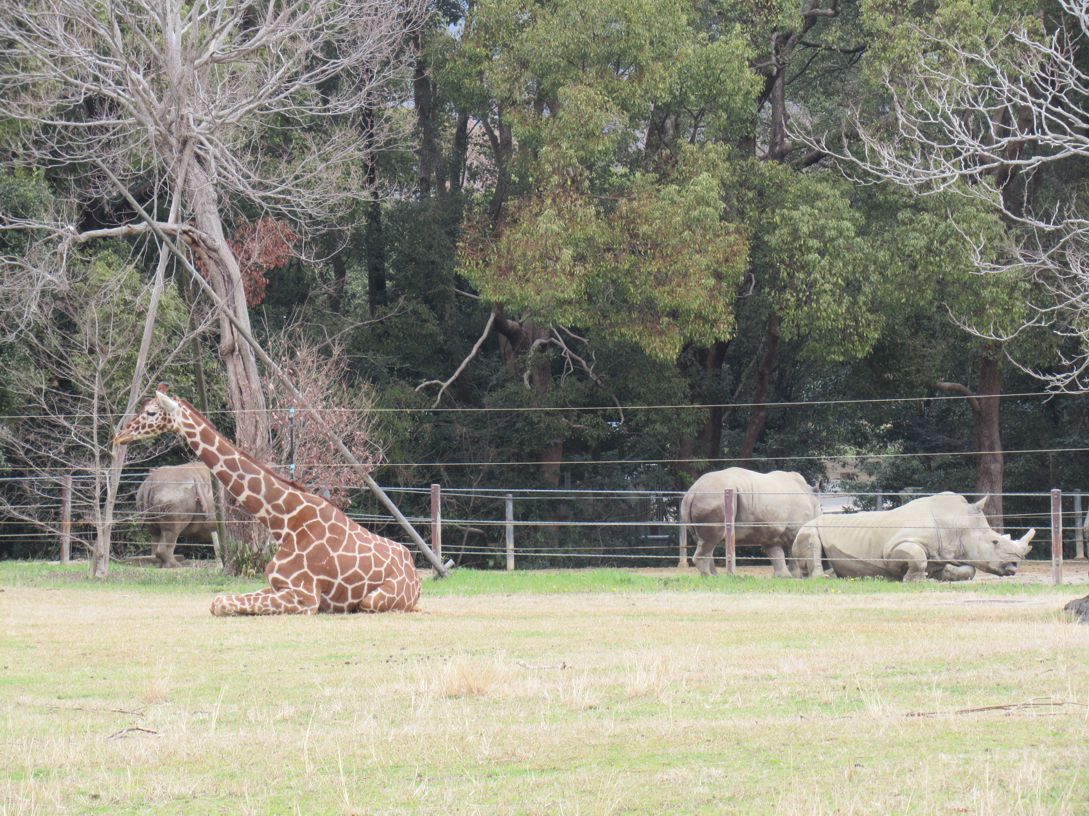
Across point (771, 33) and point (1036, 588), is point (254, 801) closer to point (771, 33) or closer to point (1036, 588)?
point (1036, 588)

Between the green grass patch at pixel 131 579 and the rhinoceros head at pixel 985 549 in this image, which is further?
the rhinoceros head at pixel 985 549

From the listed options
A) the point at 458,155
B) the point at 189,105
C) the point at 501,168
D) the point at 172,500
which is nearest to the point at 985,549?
the point at 189,105

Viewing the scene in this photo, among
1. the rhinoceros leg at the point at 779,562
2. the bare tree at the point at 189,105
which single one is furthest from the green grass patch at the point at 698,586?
the bare tree at the point at 189,105

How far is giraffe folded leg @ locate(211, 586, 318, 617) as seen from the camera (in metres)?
12.8

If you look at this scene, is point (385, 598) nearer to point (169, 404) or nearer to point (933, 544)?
point (169, 404)

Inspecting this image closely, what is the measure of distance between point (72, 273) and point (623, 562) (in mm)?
10952

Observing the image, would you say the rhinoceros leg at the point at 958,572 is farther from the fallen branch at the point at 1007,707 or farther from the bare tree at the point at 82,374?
the fallen branch at the point at 1007,707

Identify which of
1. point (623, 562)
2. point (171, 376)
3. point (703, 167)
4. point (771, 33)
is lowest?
point (623, 562)

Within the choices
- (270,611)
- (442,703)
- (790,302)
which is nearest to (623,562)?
(790,302)

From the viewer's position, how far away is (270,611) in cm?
1291

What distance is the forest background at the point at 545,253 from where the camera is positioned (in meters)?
20.9

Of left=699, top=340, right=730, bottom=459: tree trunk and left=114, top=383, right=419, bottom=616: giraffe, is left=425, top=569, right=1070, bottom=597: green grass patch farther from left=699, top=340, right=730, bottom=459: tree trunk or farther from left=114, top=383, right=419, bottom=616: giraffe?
left=699, top=340, right=730, bottom=459: tree trunk

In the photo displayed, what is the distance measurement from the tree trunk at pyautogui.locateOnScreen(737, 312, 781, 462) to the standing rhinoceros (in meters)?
9.58

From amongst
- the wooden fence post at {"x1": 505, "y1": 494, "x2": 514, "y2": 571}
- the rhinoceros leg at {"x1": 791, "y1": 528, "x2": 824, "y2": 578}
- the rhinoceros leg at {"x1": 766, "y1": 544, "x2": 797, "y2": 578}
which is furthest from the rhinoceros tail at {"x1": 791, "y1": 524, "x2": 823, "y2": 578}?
the wooden fence post at {"x1": 505, "y1": 494, "x2": 514, "y2": 571}
